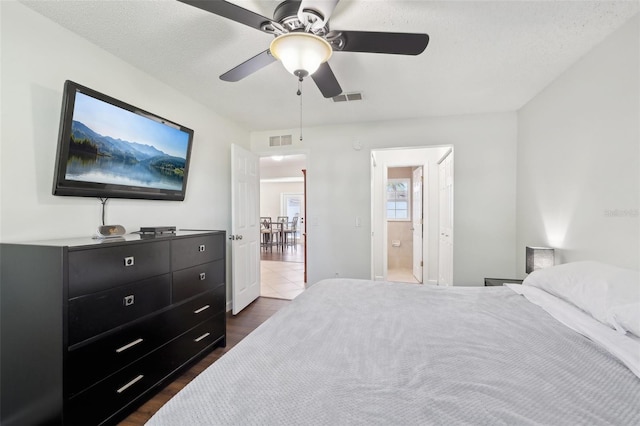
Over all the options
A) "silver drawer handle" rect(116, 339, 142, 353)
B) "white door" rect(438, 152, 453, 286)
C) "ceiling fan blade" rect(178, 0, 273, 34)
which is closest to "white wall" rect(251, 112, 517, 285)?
"white door" rect(438, 152, 453, 286)

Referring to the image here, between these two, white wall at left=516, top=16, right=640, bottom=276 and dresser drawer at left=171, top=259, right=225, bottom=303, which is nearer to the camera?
white wall at left=516, top=16, right=640, bottom=276

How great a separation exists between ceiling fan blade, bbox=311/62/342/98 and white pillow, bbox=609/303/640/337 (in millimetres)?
1886

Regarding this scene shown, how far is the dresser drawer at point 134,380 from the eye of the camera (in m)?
1.46

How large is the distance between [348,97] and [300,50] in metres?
1.60

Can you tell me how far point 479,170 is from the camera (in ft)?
11.0

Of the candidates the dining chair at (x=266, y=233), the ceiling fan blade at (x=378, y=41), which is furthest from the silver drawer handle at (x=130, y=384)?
the dining chair at (x=266, y=233)

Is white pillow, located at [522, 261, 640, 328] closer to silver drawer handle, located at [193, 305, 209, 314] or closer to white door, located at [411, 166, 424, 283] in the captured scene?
silver drawer handle, located at [193, 305, 209, 314]

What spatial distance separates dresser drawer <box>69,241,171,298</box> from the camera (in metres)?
1.43

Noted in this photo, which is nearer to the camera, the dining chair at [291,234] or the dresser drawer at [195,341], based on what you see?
the dresser drawer at [195,341]

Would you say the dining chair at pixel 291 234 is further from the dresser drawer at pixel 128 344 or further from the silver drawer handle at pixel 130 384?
the silver drawer handle at pixel 130 384

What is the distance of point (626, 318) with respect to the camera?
113cm

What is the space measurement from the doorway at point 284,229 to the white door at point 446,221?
6.84 ft

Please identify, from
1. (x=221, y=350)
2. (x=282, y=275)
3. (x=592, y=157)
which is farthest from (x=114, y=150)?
(x=282, y=275)

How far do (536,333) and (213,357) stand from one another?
2391 mm
